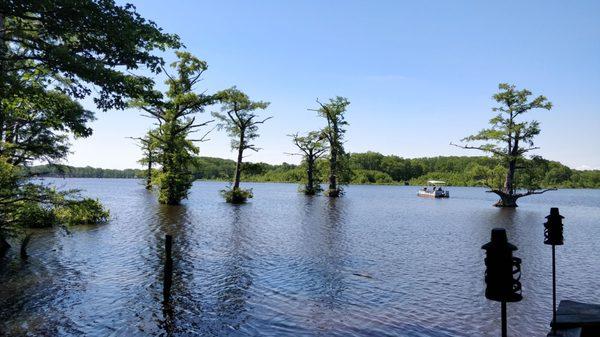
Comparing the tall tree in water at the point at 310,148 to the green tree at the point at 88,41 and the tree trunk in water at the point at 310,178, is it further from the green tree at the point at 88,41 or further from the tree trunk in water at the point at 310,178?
the green tree at the point at 88,41

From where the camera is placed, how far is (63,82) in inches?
599

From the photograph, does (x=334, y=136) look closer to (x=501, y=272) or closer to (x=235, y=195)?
(x=235, y=195)

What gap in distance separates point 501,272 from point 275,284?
34.4ft

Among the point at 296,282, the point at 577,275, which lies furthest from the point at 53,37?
the point at 577,275

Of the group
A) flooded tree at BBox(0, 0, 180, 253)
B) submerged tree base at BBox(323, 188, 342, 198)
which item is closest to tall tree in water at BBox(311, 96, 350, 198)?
submerged tree base at BBox(323, 188, 342, 198)

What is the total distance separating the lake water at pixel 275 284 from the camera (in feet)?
35.2

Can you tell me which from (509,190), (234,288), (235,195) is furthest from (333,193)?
(234,288)

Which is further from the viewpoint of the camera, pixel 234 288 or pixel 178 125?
pixel 178 125

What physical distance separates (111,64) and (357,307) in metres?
10.9

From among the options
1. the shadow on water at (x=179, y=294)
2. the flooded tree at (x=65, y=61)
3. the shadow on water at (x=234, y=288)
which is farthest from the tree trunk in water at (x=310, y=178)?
the flooded tree at (x=65, y=61)

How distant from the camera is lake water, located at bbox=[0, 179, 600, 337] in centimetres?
1072

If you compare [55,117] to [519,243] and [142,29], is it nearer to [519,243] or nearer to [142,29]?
[142,29]

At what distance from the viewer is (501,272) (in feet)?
17.0

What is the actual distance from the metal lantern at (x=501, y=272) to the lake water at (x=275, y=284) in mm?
5668
